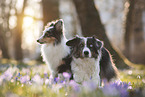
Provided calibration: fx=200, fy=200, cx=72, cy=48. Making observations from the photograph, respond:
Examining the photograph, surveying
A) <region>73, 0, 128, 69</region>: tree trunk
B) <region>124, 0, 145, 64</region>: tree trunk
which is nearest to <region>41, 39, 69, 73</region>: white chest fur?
<region>73, 0, 128, 69</region>: tree trunk

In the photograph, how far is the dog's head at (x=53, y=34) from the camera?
16.9 feet

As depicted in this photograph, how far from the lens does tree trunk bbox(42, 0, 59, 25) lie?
14.2 m

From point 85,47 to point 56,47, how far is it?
114 cm

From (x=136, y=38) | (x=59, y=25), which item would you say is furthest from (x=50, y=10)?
(x=59, y=25)

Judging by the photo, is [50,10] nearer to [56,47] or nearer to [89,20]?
[89,20]

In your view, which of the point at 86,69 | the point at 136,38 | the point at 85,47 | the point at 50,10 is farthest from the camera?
the point at 136,38

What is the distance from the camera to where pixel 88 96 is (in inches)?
91.0

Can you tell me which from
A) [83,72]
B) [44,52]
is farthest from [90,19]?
[83,72]

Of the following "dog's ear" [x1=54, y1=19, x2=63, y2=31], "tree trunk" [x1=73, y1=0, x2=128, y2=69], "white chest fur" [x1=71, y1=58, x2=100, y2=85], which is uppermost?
"tree trunk" [x1=73, y1=0, x2=128, y2=69]

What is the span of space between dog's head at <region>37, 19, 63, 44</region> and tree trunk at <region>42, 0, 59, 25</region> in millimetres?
9075

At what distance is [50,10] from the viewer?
1438cm

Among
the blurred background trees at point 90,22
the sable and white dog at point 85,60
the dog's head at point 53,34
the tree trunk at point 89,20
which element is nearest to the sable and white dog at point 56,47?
the dog's head at point 53,34

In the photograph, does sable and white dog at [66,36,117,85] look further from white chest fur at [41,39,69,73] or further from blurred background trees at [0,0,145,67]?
blurred background trees at [0,0,145,67]

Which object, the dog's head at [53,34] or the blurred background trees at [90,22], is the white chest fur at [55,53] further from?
the blurred background trees at [90,22]
